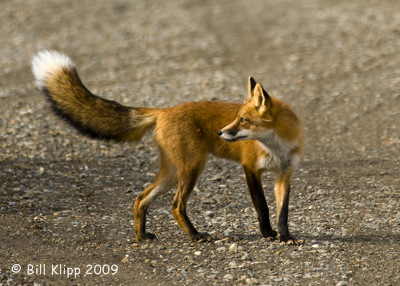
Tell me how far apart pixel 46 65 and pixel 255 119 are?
250 centimetres

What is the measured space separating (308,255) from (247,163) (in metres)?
1.20

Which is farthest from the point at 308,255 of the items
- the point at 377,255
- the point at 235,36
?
the point at 235,36

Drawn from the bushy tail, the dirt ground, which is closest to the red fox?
the bushy tail

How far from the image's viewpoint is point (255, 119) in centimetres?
618

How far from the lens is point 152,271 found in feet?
18.9

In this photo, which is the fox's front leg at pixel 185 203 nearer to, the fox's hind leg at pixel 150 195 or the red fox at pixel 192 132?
the red fox at pixel 192 132

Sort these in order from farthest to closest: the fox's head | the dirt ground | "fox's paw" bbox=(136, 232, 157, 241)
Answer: "fox's paw" bbox=(136, 232, 157, 241), the fox's head, the dirt ground

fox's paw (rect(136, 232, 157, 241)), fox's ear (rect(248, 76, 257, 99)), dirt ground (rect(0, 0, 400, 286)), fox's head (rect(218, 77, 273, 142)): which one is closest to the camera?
dirt ground (rect(0, 0, 400, 286))

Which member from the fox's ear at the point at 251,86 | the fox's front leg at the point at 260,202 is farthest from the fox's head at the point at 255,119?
the fox's front leg at the point at 260,202

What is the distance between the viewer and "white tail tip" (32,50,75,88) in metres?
6.55

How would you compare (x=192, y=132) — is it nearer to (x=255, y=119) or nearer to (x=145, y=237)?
(x=255, y=119)

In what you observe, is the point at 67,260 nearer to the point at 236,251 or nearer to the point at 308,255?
the point at 236,251

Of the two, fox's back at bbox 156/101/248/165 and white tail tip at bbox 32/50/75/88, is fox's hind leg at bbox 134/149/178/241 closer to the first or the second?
fox's back at bbox 156/101/248/165

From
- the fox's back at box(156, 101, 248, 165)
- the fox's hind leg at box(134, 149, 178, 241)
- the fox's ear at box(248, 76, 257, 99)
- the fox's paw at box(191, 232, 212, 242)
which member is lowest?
the fox's paw at box(191, 232, 212, 242)
